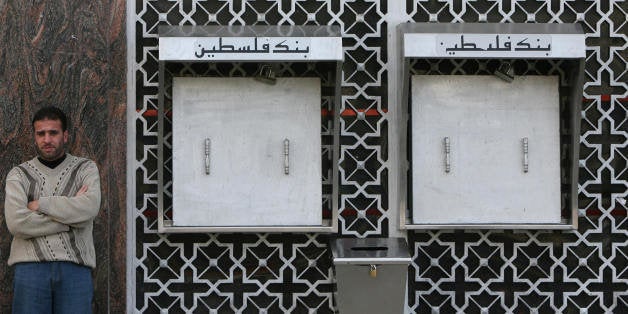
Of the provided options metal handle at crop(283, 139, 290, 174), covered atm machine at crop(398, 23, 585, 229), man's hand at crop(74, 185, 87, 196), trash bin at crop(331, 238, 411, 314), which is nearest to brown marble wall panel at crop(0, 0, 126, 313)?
man's hand at crop(74, 185, 87, 196)

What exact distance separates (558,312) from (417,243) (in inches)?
42.2

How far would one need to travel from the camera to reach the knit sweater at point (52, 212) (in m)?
4.94

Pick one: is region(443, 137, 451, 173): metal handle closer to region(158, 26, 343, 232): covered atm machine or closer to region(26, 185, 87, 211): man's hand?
region(158, 26, 343, 232): covered atm machine

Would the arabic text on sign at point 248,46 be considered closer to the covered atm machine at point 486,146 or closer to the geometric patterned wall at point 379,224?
the geometric patterned wall at point 379,224

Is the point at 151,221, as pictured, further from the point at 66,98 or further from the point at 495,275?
the point at 495,275

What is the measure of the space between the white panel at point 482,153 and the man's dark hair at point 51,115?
2.24 metres

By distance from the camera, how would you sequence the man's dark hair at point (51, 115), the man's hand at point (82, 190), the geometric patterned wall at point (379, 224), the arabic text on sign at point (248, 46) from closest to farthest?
1. the man's hand at point (82, 190)
2. the man's dark hair at point (51, 115)
3. the arabic text on sign at point (248, 46)
4. the geometric patterned wall at point (379, 224)

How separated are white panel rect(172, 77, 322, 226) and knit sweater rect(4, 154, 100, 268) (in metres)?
0.66

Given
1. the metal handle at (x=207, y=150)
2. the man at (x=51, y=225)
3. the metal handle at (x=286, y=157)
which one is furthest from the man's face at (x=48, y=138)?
the metal handle at (x=286, y=157)

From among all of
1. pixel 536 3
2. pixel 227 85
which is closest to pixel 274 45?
pixel 227 85

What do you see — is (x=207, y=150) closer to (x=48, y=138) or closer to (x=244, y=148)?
(x=244, y=148)

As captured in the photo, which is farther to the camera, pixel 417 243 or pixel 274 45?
pixel 417 243

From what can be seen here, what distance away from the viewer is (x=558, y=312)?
576 cm

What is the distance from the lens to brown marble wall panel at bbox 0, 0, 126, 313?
18.3ft
